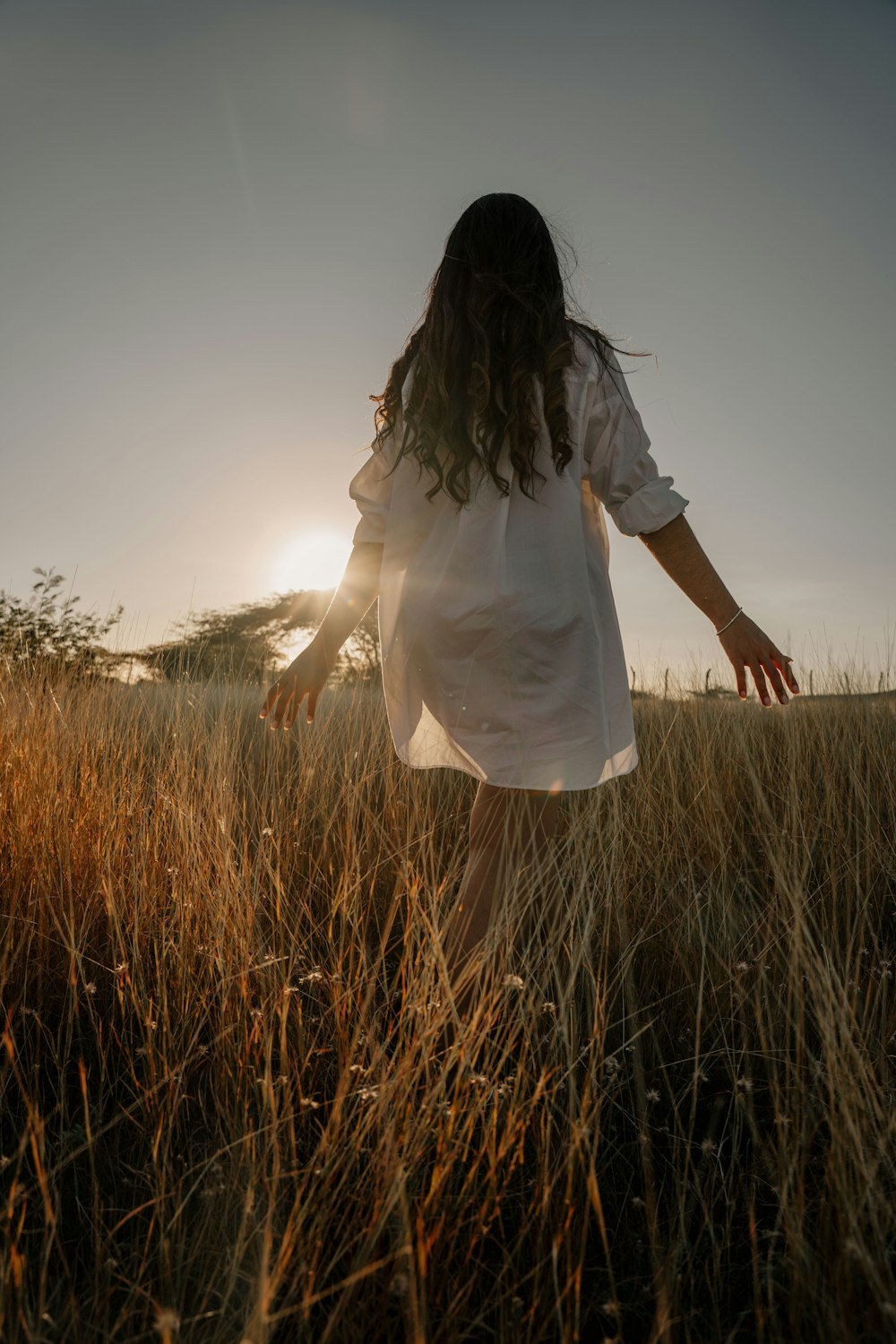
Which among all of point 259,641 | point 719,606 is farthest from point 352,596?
point 259,641

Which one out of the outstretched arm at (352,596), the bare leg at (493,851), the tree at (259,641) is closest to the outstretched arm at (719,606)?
the bare leg at (493,851)

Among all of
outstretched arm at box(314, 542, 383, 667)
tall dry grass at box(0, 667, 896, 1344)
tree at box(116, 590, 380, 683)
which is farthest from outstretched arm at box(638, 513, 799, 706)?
tree at box(116, 590, 380, 683)

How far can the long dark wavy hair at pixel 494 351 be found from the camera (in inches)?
62.9

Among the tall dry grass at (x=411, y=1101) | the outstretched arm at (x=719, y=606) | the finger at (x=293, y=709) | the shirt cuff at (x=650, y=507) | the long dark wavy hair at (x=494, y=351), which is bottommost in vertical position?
the tall dry grass at (x=411, y=1101)

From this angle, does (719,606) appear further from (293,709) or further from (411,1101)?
(411,1101)

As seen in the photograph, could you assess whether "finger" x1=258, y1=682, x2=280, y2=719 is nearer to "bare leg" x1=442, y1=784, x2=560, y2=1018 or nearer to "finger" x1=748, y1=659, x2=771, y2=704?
"bare leg" x1=442, y1=784, x2=560, y2=1018

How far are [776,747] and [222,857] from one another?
289 cm

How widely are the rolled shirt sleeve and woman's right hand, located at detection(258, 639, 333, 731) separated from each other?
0.81 metres

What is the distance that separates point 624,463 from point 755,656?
54 centimetres

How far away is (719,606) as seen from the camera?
5.53 ft

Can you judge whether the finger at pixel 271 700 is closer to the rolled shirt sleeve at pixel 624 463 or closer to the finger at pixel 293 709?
the finger at pixel 293 709

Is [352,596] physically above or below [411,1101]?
above

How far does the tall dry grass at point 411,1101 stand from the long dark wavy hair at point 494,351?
95cm

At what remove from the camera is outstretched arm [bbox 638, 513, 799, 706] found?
165 cm
